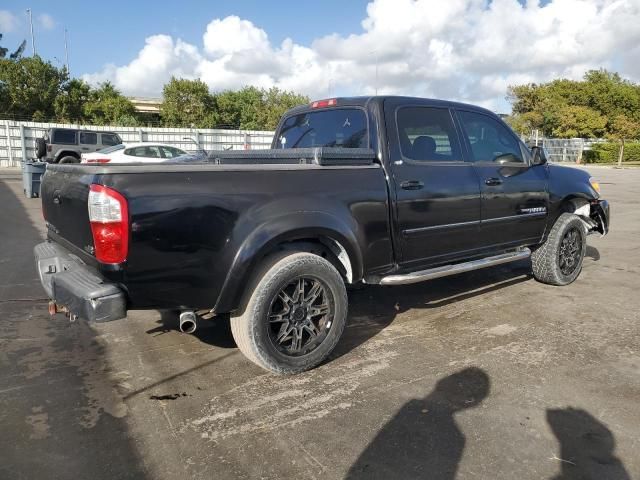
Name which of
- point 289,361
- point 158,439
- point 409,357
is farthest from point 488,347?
point 158,439

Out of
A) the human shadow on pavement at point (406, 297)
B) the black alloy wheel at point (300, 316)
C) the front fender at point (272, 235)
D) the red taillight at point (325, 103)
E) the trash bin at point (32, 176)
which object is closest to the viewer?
the front fender at point (272, 235)

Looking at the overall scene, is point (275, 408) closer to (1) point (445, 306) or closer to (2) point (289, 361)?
(2) point (289, 361)

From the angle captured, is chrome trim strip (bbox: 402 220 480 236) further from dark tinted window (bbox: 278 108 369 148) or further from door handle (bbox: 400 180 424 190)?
dark tinted window (bbox: 278 108 369 148)

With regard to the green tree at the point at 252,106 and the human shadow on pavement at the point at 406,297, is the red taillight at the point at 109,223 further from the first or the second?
the green tree at the point at 252,106

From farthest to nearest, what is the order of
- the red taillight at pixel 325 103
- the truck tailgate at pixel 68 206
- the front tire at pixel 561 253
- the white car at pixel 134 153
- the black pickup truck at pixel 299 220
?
the white car at pixel 134 153 < the front tire at pixel 561 253 < the red taillight at pixel 325 103 < the truck tailgate at pixel 68 206 < the black pickup truck at pixel 299 220

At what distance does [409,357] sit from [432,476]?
4.63 ft

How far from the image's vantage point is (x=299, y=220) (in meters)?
3.35

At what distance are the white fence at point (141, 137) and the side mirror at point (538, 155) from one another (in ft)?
58.6

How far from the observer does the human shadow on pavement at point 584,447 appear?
96.8 inches

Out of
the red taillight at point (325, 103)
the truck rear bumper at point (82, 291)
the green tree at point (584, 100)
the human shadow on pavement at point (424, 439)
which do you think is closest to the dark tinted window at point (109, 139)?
the red taillight at point (325, 103)

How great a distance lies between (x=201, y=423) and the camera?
2.90 metres

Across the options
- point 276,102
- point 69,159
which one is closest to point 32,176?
point 69,159

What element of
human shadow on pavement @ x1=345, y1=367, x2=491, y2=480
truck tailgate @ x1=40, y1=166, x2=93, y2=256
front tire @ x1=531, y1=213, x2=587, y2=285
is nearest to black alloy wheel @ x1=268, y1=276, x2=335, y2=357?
human shadow on pavement @ x1=345, y1=367, x2=491, y2=480

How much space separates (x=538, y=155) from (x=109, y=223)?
4.22 m
